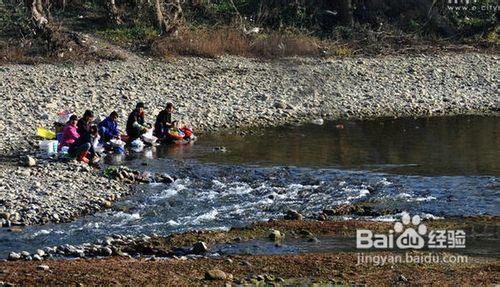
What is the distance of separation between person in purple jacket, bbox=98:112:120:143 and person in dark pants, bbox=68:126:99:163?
1.56 metres

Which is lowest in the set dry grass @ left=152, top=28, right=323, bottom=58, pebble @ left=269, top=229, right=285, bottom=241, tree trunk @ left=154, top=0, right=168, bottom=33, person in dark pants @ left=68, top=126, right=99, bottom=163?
pebble @ left=269, top=229, right=285, bottom=241

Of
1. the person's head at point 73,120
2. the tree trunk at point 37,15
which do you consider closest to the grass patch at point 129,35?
the tree trunk at point 37,15

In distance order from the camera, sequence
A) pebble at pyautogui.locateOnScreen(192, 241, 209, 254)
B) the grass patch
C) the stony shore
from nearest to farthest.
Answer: pebble at pyautogui.locateOnScreen(192, 241, 209, 254), the stony shore, the grass patch

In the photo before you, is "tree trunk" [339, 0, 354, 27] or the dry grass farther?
"tree trunk" [339, 0, 354, 27]

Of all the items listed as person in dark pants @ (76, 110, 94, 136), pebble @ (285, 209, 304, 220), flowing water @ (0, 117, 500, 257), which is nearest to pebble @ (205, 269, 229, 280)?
flowing water @ (0, 117, 500, 257)

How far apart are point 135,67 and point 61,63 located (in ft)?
8.39

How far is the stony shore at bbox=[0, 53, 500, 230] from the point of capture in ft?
91.3

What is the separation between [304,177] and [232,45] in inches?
616

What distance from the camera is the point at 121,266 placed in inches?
538

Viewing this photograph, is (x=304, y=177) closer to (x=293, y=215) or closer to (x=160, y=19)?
(x=293, y=215)

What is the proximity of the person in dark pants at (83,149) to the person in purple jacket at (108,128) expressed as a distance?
1564 mm

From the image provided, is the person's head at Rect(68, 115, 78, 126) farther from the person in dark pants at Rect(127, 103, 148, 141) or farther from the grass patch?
the grass patch

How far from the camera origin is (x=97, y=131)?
76.7ft

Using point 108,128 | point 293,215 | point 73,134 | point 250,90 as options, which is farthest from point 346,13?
point 293,215
